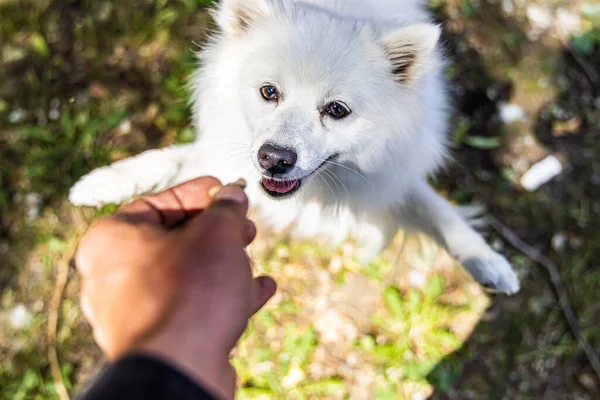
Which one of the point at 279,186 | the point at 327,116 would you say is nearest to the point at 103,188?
the point at 279,186

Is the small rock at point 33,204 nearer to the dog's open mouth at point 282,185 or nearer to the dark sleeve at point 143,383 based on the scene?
the dog's open mouth at point 282,185

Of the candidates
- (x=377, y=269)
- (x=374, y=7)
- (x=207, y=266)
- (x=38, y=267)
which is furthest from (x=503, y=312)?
(x=38, y=267)

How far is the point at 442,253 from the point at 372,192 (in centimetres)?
78

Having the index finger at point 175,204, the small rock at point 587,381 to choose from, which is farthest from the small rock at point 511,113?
the index finger at point 175,204

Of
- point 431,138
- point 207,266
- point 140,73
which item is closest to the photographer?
point 207,266

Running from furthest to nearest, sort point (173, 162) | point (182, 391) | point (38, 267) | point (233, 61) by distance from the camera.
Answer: point (38, 267), point (173, 162), point (233, 61), point (182, 391)

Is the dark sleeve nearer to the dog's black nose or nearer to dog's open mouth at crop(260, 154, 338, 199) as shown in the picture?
the dog's black nose

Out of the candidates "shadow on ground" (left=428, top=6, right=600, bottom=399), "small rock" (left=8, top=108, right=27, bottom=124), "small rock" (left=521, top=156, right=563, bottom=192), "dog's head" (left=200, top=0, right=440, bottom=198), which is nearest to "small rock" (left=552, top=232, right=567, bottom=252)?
"shadow on ground" (left=428, top=6, right=600, bottom=399)

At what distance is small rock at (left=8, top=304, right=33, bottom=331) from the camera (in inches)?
97.3

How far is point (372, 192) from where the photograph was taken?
6.84ft

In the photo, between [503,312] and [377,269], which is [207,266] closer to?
[377,269]

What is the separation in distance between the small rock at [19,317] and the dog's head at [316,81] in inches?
57.7

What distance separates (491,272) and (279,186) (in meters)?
0.98

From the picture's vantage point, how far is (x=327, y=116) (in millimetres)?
1770
